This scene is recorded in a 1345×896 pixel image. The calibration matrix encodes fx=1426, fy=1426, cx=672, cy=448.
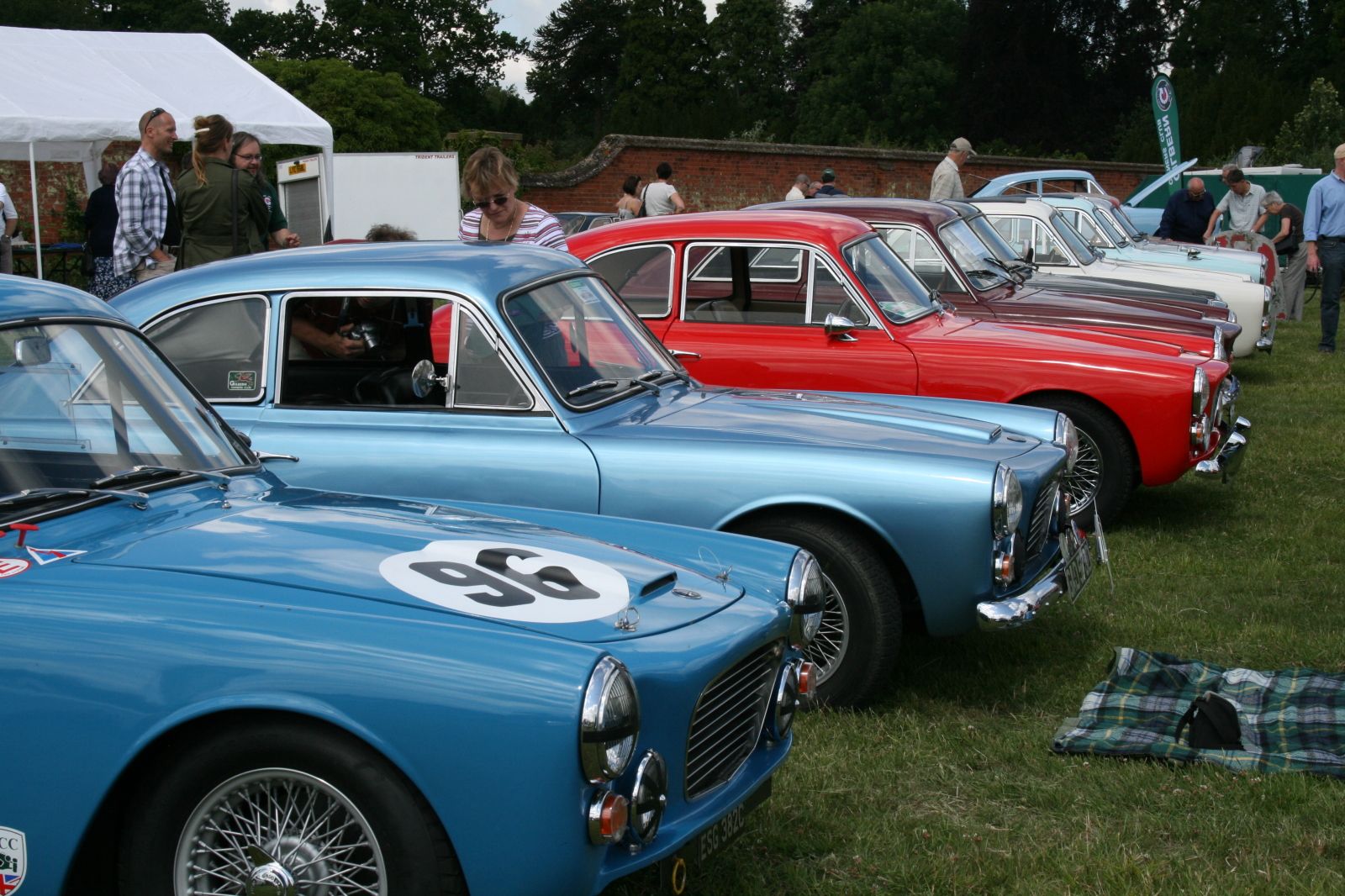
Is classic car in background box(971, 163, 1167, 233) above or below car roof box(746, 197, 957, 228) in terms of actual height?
above

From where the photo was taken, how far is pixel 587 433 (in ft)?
16.2

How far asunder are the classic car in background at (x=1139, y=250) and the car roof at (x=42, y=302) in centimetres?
1121

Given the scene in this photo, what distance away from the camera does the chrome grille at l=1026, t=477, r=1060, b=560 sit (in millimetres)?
5102

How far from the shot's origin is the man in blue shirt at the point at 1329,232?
46.2ft

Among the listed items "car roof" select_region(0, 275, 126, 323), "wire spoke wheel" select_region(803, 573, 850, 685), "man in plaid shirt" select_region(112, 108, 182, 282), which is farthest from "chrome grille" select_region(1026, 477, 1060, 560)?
"man in plaid shirt" select_region(112, 108, 182, 282)

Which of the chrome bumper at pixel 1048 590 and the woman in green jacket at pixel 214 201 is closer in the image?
the chrome bumper at pixel 1048 590

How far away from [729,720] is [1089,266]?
10.2 metres

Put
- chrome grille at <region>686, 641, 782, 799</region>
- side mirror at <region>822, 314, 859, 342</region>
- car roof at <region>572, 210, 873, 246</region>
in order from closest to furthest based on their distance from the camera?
chrome grille at <region>686, 641, 782, 799</region>
side mirror at <region>822, 314, 859, 342</region>
car roof at <region>572, 210, 873, 246</region>

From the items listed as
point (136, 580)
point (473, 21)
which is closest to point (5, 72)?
point (136, 580)

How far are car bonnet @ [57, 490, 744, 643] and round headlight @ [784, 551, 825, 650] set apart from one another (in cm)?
22

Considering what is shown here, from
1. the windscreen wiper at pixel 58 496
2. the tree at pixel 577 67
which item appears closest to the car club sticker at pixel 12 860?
the windscreen wiper at pixel 58 496

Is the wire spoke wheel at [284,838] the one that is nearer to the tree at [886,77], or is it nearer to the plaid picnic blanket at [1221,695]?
the plaid picnic blanket at [1221,695]

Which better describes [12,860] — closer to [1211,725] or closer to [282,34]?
[1211,725]

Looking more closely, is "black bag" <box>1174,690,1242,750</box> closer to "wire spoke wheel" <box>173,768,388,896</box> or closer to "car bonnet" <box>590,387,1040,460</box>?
"car bonnet" <box>590,387,1040,460</box>
